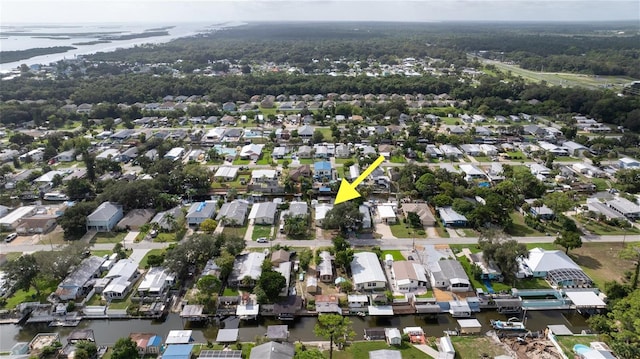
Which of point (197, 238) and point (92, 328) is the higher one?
point (197, 238)

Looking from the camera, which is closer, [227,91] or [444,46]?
[227,91]

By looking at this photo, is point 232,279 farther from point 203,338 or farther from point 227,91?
point 227,91

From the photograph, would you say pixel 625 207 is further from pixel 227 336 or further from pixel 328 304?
pixel 227 336

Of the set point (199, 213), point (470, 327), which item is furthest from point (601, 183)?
point (199, 213)

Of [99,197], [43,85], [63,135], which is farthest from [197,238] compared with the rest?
[43,85]

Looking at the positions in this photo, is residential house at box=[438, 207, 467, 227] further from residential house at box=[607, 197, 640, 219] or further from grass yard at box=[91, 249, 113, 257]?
grass yard at box=[91, 249, 113, 257]
